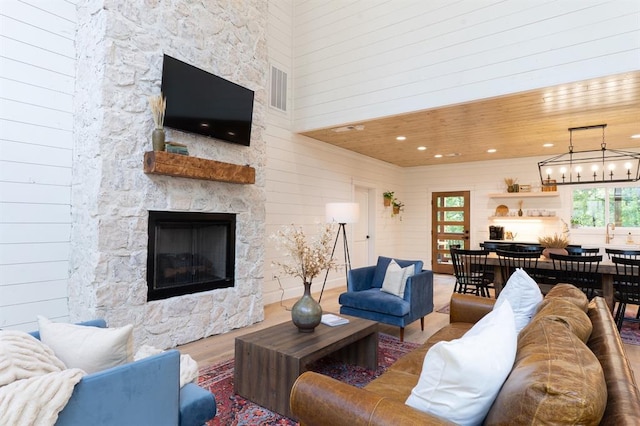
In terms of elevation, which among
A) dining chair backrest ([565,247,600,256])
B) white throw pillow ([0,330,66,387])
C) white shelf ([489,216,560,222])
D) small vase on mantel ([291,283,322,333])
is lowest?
small vase on mantel ([291,283,322,333])

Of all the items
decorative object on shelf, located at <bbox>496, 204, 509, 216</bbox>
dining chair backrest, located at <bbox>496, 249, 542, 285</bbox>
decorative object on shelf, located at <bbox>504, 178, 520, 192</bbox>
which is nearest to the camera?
dining chair backrest, located at <bbox>496, 249, 542, 285</bbox>

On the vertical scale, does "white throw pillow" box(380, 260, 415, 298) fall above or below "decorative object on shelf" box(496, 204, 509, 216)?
below

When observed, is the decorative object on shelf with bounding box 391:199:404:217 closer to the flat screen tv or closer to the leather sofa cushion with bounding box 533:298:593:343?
the flat screen tv

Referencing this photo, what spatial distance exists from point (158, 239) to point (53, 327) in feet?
6.97

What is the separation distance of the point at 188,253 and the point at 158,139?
4.21 ft

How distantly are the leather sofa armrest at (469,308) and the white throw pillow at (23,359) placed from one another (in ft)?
9.00

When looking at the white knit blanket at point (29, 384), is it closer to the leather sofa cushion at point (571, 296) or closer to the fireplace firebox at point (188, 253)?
the fireplace firebox at point (188, 253)

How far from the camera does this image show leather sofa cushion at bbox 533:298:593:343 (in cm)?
149

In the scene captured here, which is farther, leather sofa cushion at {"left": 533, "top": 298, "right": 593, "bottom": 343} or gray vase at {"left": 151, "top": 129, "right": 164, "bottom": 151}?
gray vase at {"left": 151, "top": 129, "right": 164, "bottom": 151}

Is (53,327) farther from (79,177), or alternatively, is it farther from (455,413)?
(79,177)

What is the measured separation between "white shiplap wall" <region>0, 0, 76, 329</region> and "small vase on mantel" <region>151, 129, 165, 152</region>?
2.58 ft

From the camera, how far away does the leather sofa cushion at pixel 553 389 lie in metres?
0.91

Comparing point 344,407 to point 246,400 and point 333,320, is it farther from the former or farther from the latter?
point 333,320

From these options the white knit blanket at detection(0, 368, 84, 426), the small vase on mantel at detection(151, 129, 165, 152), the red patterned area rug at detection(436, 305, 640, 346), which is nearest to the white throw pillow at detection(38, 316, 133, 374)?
the white knit blanket at detection(0, 368, 84, 426)
